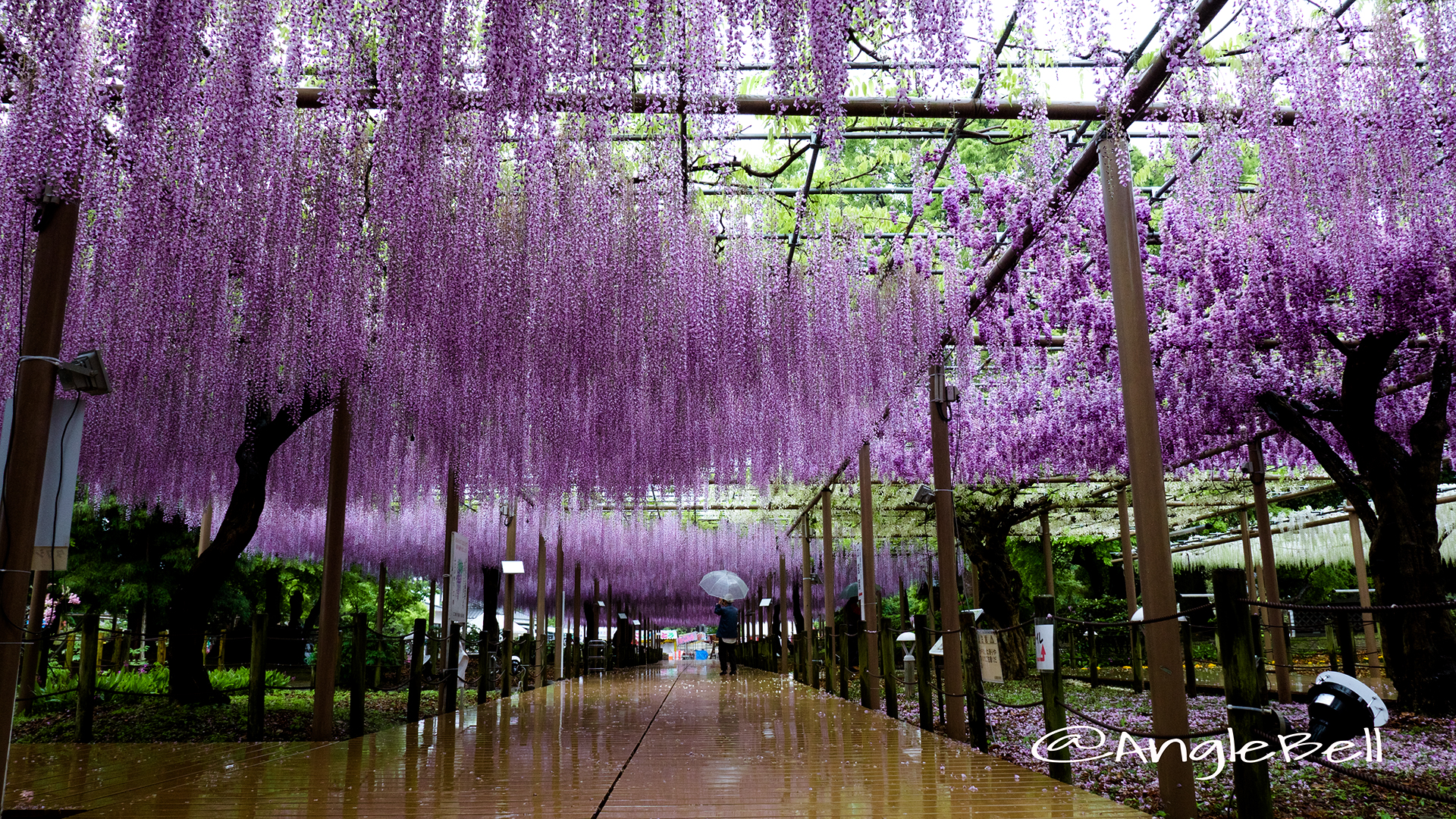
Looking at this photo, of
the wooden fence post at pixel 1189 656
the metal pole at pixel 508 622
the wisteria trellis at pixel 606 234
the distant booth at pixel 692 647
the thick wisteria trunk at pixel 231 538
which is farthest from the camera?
the distant booth at pixel 692 647

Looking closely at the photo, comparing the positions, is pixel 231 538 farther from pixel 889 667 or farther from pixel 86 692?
pixel 889 667

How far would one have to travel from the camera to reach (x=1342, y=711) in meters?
3.70

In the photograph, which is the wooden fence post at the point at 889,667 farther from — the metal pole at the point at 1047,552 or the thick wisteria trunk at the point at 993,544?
the metal pole at the point at 1047,552

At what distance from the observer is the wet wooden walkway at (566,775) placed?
3389 mm

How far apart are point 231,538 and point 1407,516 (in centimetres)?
883

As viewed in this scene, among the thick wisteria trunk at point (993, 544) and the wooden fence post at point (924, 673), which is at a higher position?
the thick wisteria trunk at point (993, 544)

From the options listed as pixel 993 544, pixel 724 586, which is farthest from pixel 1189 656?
pixel 724 586

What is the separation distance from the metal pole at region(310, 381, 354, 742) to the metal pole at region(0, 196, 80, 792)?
3028 mm

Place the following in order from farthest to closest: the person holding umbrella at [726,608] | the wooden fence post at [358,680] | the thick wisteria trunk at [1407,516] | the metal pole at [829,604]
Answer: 1. the person holding umbrella at [726,608]
2. the metal pole at [829,604]
3. the thick wisteria trunk at [1407,516]
4. the wooden fence post at [358,680]

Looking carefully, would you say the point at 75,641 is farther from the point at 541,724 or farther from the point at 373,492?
the point at 541,724

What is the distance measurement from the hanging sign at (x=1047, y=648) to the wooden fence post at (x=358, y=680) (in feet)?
13.7

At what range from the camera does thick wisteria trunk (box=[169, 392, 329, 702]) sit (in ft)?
25.2

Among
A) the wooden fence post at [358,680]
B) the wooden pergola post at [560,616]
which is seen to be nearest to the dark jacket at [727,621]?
the wooden pergola post at [560,616]

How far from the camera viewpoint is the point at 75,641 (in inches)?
560
